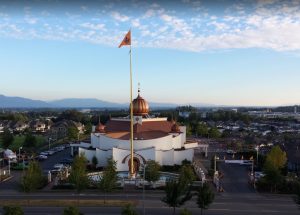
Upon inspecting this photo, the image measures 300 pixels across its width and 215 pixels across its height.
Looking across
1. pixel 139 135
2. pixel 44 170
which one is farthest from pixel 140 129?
pixel 44 170

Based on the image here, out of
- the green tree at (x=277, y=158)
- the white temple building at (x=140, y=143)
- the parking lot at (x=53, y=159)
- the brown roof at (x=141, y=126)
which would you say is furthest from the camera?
the brown roof at (x=141, y=126)

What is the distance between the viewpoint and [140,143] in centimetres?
4462

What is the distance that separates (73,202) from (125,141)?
16882mm

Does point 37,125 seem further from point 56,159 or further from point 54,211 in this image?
point 54,211

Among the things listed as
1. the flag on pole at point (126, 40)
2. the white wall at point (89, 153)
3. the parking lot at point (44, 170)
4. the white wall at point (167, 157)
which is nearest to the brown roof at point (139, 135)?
the white wall at point (167, 157)

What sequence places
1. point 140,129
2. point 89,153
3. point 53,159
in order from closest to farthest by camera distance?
1. point 89,153
2. point 140,129
3. point 53,159

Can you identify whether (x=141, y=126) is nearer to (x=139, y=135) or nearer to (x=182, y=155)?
(x=139, y=135)

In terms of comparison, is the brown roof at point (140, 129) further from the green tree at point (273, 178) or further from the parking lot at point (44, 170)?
the green tree at point (273, 178)

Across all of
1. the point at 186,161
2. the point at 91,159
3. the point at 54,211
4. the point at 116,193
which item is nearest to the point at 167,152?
the point at 186,161

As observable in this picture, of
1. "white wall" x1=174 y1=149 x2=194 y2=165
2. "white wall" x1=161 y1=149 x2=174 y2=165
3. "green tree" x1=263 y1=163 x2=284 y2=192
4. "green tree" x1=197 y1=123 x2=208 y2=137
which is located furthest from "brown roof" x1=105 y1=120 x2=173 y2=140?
"green tree" x1=197 y1=123 x2=208 y2=137

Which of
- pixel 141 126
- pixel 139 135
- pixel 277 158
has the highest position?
pixel 141 126

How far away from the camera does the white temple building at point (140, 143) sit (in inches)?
1689

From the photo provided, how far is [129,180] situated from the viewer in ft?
119

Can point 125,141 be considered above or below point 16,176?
above
